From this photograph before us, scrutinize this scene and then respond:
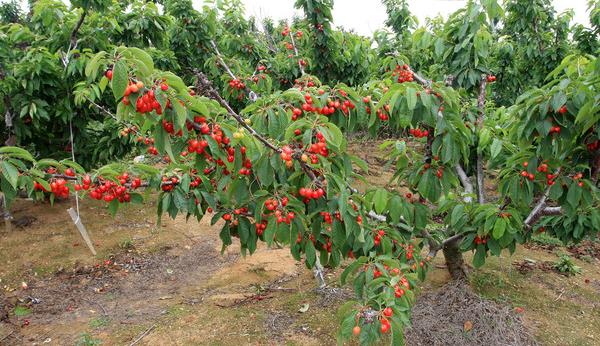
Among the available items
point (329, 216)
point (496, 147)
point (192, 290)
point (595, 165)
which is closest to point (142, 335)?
point (192, 290)

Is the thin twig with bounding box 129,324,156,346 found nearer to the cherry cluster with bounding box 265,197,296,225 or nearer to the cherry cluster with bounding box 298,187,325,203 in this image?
the cherry cluster with bounding box 265,197,296,225

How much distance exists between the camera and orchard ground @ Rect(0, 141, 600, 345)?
12.7 ft

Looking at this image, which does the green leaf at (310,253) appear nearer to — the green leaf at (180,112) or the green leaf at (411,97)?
the green leaf at (411,97)

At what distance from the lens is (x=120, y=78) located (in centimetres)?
154

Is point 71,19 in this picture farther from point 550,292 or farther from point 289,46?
point 550,292

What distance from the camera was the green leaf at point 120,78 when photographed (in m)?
1.54

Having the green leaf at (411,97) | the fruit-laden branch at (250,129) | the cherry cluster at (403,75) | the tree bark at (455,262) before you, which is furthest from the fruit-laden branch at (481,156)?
the fruit-laden branch at (250,129)

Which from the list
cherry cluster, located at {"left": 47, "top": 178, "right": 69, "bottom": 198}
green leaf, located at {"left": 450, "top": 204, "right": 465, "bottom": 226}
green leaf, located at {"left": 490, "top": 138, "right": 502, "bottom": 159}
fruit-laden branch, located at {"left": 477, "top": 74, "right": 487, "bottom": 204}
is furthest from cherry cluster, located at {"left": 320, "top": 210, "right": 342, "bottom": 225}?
fruit-laden branch, located at {"left": 477, "top": 74, "right": 487, "bottom": 204}

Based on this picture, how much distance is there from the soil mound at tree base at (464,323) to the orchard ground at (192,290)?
0.06 meters

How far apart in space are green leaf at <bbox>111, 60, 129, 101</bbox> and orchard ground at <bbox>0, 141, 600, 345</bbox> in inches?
109

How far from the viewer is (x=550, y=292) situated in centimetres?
476

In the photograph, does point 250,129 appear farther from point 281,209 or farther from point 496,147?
point 496,147

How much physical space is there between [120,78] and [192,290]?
3.76 m

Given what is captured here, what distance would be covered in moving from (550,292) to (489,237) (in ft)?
7.00
